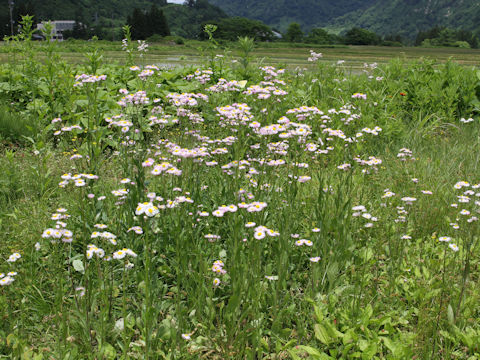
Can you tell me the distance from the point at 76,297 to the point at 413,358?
1.82 meters

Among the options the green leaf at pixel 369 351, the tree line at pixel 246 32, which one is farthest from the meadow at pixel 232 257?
the tree line at pixel 246 32

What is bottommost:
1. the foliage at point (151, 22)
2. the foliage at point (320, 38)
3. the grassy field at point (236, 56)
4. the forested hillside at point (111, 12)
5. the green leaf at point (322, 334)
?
the green leaf at point (322, 334)

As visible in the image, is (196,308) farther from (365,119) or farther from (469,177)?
(365,119)

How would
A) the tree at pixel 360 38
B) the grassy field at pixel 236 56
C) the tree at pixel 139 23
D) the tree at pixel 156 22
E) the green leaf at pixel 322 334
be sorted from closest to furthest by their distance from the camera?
the green leaf at pixel 322 334 → the grassy field at pixel 236 56 → the tree at pixel 139 23 → the tree at pixel 156 22 → the tree at pixel 360 38

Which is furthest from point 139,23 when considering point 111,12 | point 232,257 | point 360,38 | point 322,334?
point 322,334

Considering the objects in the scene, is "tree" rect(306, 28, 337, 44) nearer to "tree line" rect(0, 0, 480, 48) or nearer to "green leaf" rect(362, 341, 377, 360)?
"tree line" rect(0, 0, 480, 48)

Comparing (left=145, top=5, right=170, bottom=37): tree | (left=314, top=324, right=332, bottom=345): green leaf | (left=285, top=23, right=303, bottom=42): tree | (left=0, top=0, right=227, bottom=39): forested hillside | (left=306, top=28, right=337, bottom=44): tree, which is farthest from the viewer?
(left=0, top=0, right=227, bottom=39): forested hillside

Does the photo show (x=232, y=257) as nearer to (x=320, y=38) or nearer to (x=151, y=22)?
(x=320, y=38)

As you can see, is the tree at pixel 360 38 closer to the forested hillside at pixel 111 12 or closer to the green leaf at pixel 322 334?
the forested hillside at pixel 111 12

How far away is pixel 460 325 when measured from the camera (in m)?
2.17

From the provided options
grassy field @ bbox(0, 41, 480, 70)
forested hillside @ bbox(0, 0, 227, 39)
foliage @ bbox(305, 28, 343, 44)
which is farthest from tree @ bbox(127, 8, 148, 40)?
grassy field @ bbox(0, 41, 480, 70)

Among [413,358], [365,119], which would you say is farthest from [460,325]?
[365,119]

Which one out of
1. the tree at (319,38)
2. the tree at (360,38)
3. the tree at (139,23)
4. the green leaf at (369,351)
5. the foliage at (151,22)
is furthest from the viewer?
the tree at (360,38)

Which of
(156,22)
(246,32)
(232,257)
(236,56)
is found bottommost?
(232,257)
